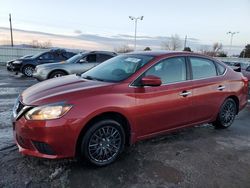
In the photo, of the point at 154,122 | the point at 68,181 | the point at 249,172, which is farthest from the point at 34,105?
the point at 249,172

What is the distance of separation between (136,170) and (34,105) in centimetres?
162

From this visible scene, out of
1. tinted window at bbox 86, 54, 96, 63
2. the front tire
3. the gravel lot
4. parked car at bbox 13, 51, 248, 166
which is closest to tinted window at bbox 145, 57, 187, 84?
parked car at bbox 13, 51, 248, 166

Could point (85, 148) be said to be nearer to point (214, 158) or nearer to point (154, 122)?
point (154, 122)

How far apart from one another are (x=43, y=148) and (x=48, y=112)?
474mm

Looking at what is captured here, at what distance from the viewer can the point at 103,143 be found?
3881mm

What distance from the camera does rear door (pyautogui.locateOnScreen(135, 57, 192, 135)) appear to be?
416 centimetres

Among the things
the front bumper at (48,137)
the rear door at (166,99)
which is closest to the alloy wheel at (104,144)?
the front bumper at (48,137)

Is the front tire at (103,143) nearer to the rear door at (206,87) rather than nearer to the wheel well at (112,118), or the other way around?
the wheel well at (112,118)

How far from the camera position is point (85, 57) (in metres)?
11.5

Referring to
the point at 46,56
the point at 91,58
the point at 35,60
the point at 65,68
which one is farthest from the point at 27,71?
the point at 91,58

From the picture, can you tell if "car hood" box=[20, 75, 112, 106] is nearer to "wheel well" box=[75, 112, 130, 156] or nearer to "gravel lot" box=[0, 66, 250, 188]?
"wheel well" box=[75, 112, 130, 156]

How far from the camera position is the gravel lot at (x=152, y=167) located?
3.46m

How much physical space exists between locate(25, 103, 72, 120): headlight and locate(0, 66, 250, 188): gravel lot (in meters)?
0.76

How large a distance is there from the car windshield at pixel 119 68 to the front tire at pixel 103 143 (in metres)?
0.77
